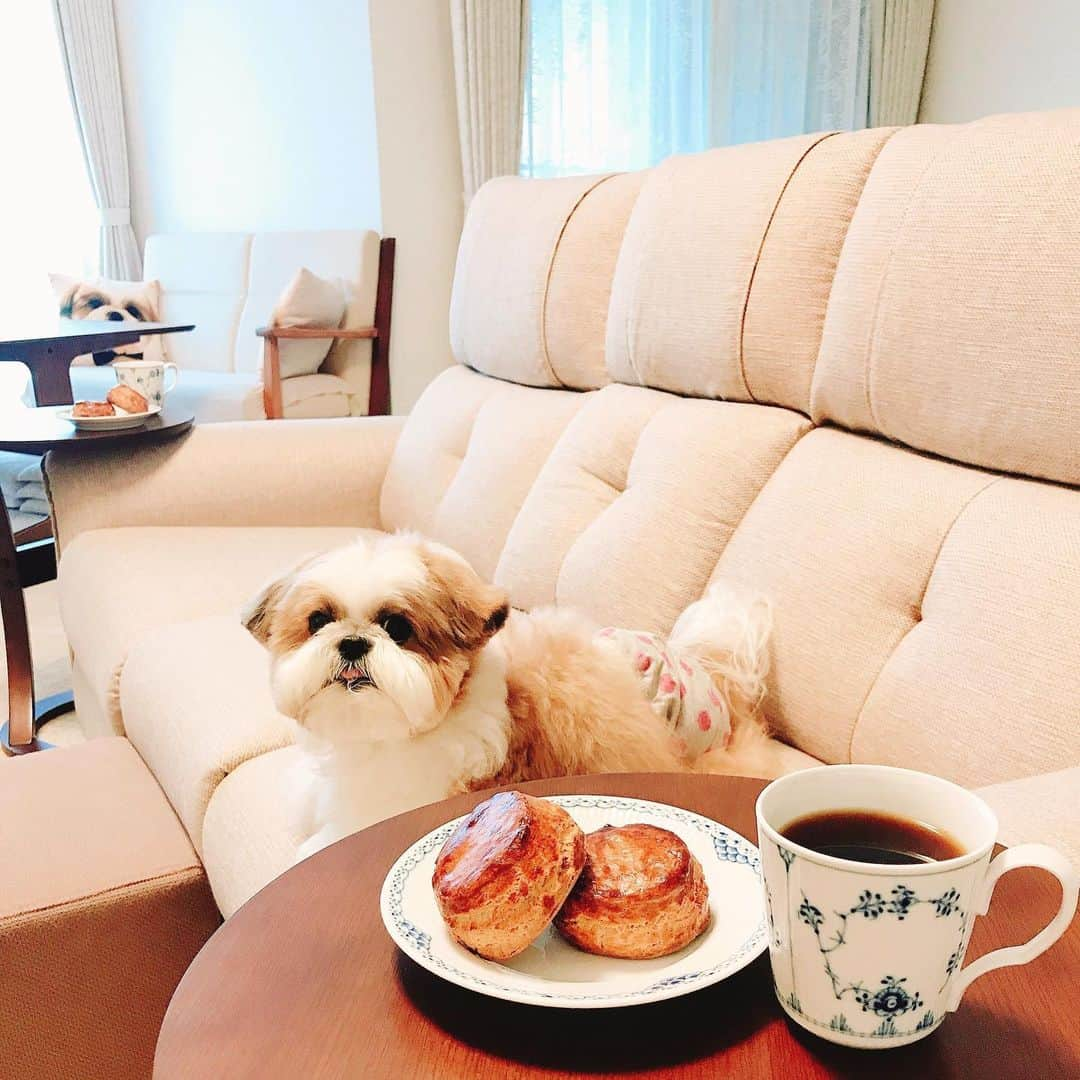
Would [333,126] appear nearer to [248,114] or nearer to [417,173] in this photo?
[417,173]

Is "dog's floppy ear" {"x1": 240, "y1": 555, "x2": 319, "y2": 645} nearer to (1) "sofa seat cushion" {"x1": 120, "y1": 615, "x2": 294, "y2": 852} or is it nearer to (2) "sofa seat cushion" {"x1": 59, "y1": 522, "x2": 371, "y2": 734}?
(1) "sofa seat cushion" {"x1": 120, "y1": 615, "x2": 294, "y2": 852}

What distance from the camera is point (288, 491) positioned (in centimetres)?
233

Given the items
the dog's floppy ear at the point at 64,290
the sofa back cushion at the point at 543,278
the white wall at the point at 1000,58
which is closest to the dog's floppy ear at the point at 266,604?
the sofa back cushion at the point at 543,278

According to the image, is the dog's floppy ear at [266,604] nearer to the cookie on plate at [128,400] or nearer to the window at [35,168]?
the cookie on plate at [128,400]

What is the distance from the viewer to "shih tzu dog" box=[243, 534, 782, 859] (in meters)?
0.97

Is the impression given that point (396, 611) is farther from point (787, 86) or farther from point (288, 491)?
point (787, 86)

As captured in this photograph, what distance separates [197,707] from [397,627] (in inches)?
23.4

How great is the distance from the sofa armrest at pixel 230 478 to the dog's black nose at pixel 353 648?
56.1 inches

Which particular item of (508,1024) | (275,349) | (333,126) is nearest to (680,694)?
(508,1024)

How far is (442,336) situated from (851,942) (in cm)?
389

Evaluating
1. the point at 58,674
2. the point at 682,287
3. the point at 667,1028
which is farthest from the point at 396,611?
the point at 58,674

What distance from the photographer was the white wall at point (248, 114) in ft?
13.2

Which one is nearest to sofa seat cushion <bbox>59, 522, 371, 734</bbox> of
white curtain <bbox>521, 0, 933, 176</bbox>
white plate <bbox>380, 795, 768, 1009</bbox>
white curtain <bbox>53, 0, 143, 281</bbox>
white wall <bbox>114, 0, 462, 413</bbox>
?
white plate <bbox>380, 795, 768, 1009</bbox>

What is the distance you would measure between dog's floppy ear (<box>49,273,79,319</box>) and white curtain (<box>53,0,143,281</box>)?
963 millimetres
